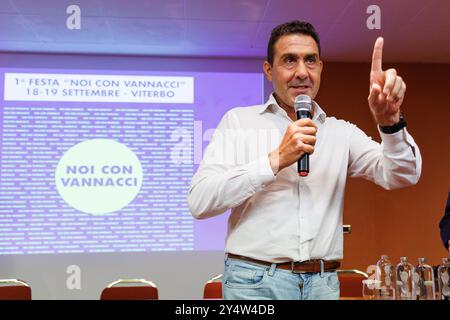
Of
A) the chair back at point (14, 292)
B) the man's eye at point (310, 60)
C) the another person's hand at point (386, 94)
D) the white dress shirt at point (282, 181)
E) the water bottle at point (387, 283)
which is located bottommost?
the chair back at point (14, 292)

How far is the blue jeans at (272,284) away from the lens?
1.10 metres

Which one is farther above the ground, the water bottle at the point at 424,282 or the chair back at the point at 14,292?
the water bottle at the point at 424,282

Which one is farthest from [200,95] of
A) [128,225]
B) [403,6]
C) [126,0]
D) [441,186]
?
[441,186]

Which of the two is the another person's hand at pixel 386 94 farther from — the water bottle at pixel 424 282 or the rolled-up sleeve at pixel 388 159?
the water bottle at pixel 424 282

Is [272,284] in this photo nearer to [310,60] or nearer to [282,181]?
[282,181]

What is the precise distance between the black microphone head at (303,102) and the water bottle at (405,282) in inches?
65.0

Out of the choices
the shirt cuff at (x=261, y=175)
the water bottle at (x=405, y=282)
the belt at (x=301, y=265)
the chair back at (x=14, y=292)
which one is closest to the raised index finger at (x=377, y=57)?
the shirt cuff at (x=261, y=175)

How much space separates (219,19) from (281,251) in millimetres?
3035

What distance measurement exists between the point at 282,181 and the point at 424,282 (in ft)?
5.18

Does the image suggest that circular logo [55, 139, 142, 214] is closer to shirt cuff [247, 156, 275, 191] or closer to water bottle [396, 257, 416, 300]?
water bottle [396, 257, 416, 300]

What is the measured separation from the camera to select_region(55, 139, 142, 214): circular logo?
3.98m

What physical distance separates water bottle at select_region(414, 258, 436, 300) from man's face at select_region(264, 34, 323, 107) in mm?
1539

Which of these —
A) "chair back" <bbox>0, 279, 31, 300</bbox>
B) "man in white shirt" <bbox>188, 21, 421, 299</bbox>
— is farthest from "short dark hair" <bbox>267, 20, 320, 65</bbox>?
"chair back" <bbox>0, 279, 31, 300</bbox>
